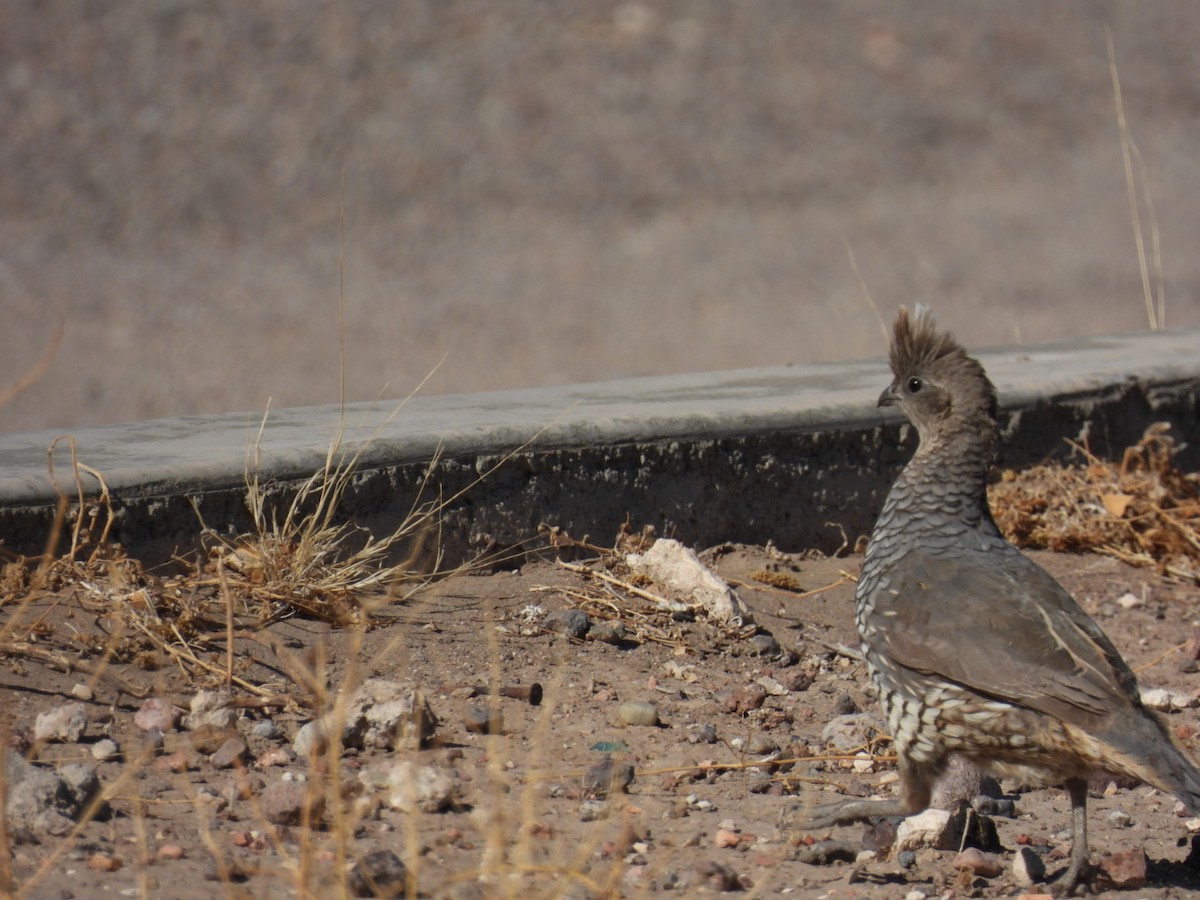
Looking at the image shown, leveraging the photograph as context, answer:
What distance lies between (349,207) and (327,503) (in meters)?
12.2

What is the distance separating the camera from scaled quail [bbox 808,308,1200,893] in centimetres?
373

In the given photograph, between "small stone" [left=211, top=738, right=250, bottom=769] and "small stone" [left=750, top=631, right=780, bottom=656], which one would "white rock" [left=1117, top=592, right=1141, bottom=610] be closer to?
"small stone" [left=750, top=631, right=780, bottom=656]

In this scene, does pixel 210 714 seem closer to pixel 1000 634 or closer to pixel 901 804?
pixel 901 804

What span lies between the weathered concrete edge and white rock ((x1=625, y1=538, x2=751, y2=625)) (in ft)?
0.76

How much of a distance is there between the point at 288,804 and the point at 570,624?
4.95ft

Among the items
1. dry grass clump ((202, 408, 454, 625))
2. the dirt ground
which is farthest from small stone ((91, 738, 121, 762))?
dry grass clump ((202, 408, 454, 625))

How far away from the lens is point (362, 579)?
4.99m

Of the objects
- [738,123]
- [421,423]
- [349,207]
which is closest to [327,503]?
[421,423]

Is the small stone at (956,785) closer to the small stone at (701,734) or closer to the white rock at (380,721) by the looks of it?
the small stone at (701,734)

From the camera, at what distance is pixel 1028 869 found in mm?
3832

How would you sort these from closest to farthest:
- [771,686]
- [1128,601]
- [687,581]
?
[771,686] → [687,581] → [1128,601]

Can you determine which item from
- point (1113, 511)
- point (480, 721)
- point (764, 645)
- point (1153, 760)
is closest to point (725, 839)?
point (480, 721)

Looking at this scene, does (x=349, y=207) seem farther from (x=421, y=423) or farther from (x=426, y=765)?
(x=426, y=765)

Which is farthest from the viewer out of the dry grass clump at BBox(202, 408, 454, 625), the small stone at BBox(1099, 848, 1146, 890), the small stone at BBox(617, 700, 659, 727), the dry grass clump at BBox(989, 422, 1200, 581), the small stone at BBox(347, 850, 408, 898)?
the dry grass clump at BBox(989, 422, 1200, 581)
